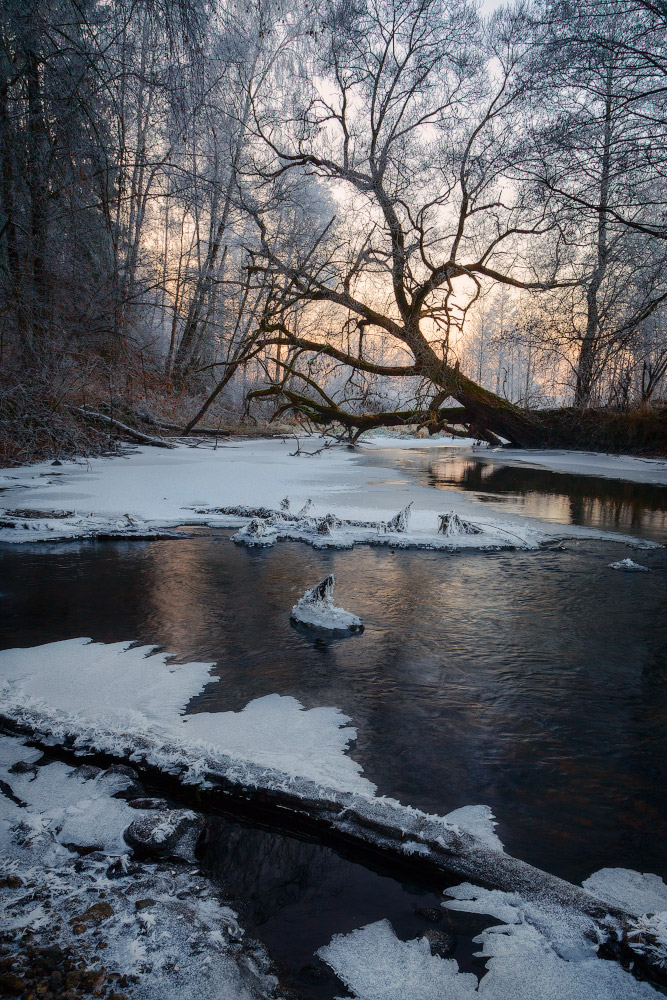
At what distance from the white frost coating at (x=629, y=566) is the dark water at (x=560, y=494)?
4.12 ft

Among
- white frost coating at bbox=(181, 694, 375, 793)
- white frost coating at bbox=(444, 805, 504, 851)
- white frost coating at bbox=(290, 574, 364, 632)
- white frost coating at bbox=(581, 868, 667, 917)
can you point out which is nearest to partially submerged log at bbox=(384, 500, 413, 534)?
white frost coating at bbox=(290, 574, 364, 632)

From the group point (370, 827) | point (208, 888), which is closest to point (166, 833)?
point (208, 888)

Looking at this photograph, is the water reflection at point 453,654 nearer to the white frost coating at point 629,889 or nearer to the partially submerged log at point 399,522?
the white frost coating at point 629,889

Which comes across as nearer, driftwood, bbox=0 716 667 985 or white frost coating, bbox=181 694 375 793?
driftwood, bbox=0 716 667 985

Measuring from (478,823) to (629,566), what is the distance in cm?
346

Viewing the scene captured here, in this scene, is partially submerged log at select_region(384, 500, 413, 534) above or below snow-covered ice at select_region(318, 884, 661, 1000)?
above

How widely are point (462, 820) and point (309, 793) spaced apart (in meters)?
0.45

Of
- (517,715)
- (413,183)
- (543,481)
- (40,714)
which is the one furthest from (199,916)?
(413,183)

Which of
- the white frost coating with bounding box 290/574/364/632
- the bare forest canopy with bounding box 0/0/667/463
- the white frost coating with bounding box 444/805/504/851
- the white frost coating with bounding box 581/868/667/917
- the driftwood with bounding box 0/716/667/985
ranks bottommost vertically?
the white frost coating with bounding box 581/868/667/917

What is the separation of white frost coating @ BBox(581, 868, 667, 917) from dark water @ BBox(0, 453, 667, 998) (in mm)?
33

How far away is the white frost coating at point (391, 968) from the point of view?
3.71 feet

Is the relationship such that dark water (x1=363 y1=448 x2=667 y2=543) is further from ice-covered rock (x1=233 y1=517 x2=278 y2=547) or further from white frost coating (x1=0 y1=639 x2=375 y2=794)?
white frost coating (x1=0 y1=639 x2=375 y2=794)

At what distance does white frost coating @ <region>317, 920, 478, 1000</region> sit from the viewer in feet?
3.71

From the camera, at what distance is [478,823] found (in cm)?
163
